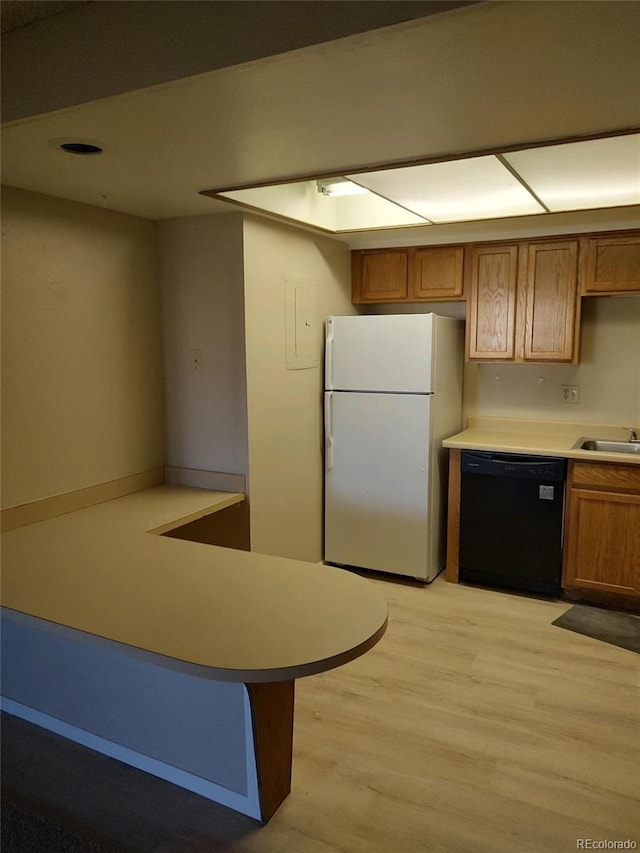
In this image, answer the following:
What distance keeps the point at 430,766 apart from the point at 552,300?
2.54m

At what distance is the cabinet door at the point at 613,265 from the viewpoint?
130 inches

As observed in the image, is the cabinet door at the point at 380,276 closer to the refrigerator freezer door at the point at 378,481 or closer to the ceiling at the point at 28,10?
the refrigerator freezer door at the point at 378,481

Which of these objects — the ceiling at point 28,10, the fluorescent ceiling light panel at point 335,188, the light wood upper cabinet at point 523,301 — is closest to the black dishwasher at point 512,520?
the light wood upper cabinet at point 523,301

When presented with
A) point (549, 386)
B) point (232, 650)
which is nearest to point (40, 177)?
point (232, 650)

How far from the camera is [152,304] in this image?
315 centimetres

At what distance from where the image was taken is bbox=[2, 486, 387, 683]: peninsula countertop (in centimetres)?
148

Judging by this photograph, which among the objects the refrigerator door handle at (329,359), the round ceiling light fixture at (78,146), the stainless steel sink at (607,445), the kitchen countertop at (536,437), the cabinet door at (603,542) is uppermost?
the round ceiling light fixture at (78,146)

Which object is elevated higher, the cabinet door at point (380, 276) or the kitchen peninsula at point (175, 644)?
the cabinet door at point (380, 276)

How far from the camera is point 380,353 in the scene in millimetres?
3625

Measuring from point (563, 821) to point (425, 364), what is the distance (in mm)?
2267

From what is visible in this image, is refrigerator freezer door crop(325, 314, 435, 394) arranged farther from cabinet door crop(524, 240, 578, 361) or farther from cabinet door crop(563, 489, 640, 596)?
cabinet door crop(563, 489, 640, 596)

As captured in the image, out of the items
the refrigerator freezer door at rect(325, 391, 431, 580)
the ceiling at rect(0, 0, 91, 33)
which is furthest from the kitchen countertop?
the ceiling at rect(0, 0, 91, 33)

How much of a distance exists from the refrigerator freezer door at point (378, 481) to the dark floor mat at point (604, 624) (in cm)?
83

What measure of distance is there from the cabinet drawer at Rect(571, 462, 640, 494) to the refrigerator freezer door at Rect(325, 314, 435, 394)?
931 millimetres
